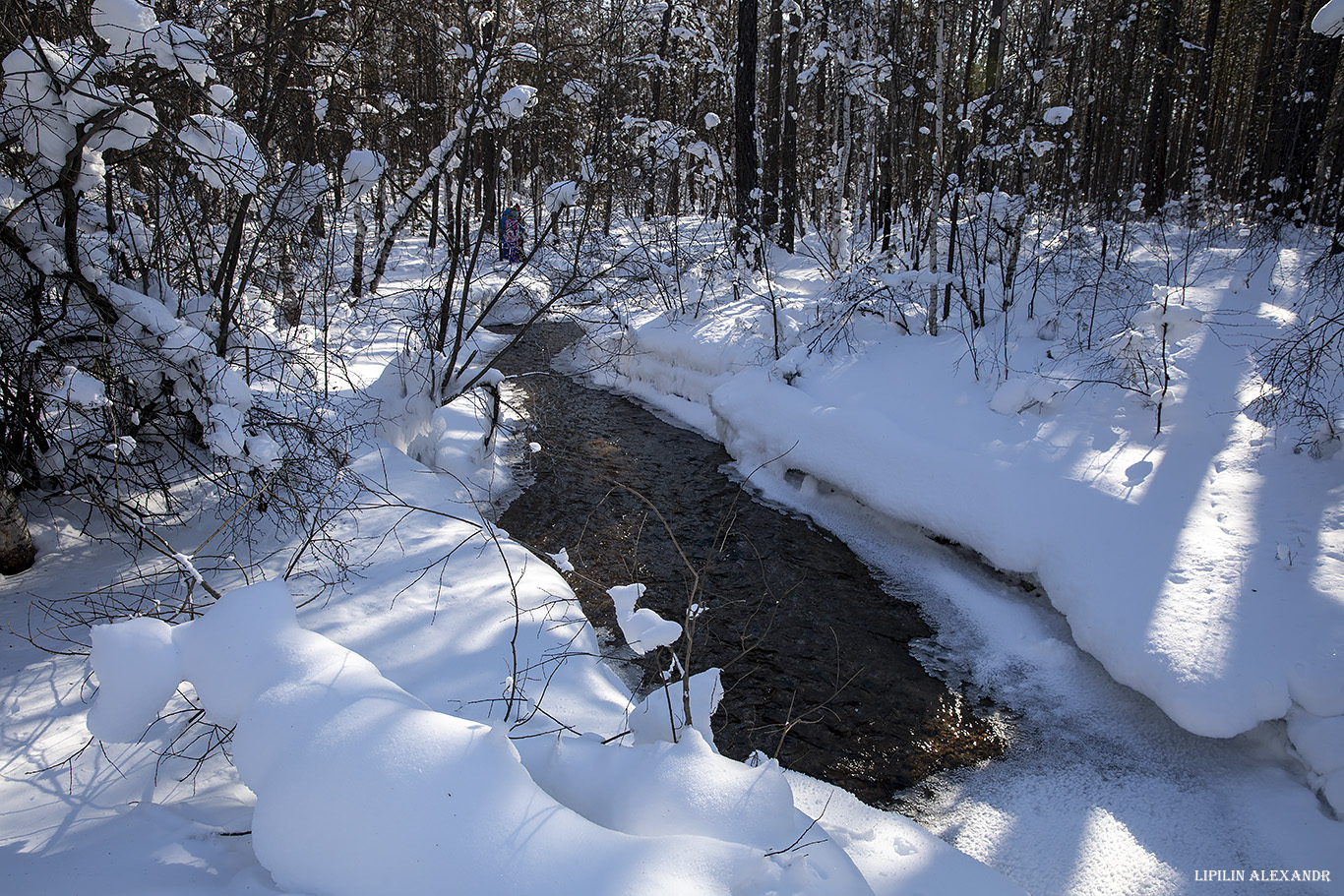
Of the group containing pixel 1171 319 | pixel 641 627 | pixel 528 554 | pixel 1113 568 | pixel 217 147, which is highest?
pixel 217 147

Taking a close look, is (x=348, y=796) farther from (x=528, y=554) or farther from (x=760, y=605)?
(x=760, y=605)

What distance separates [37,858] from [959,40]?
17.0 m

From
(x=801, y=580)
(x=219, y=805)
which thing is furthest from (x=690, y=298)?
(x=219, y=805)

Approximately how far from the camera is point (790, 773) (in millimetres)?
3373

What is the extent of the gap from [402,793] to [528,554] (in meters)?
3.11

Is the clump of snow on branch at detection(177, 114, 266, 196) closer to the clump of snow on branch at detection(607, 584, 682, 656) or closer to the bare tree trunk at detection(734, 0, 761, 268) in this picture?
the clump of snow on branch at detection(607, 584, 682, 656)

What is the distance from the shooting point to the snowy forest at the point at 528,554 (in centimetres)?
191

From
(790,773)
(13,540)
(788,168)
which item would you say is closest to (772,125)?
(788,168)

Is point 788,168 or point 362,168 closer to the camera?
point 362,168

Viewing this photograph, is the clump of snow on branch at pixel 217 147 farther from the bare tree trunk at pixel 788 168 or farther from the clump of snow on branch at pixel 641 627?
the bare tree trunk at pixel 788 168

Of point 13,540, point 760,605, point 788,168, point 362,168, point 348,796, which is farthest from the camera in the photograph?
point 788,168

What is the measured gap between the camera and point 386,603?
3.82 meters

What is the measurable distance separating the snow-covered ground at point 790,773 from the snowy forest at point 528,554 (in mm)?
18

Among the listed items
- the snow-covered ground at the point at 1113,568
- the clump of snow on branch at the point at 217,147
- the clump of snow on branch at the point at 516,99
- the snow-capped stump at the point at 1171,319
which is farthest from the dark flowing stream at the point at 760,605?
the clump of snow on branch at the point at 516,99
